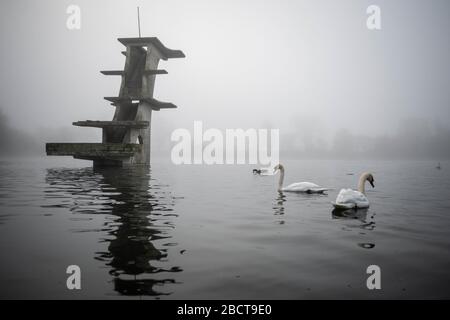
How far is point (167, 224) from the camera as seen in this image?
6895 mm

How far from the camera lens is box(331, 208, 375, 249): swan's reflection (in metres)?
6.53

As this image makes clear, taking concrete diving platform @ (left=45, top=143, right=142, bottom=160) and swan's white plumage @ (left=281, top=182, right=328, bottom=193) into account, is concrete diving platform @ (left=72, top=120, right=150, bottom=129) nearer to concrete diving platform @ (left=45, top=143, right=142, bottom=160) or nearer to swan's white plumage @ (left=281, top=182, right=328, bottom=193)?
concrete diving platform @ (left=45, top=143, right=142, bottom=160)

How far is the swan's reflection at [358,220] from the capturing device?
21.4ft

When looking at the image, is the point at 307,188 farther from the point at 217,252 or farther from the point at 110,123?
the point at 110,123

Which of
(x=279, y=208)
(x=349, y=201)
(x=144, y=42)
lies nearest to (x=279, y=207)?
(x=279, y=208)

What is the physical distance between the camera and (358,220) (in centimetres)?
783

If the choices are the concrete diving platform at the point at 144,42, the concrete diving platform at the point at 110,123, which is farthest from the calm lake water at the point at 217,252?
the concrete diving platform at the point at 144,42

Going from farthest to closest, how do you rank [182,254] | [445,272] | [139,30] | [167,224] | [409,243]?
[139,30] → [167,224] → [409,243] → [182,254] → [445,272]
